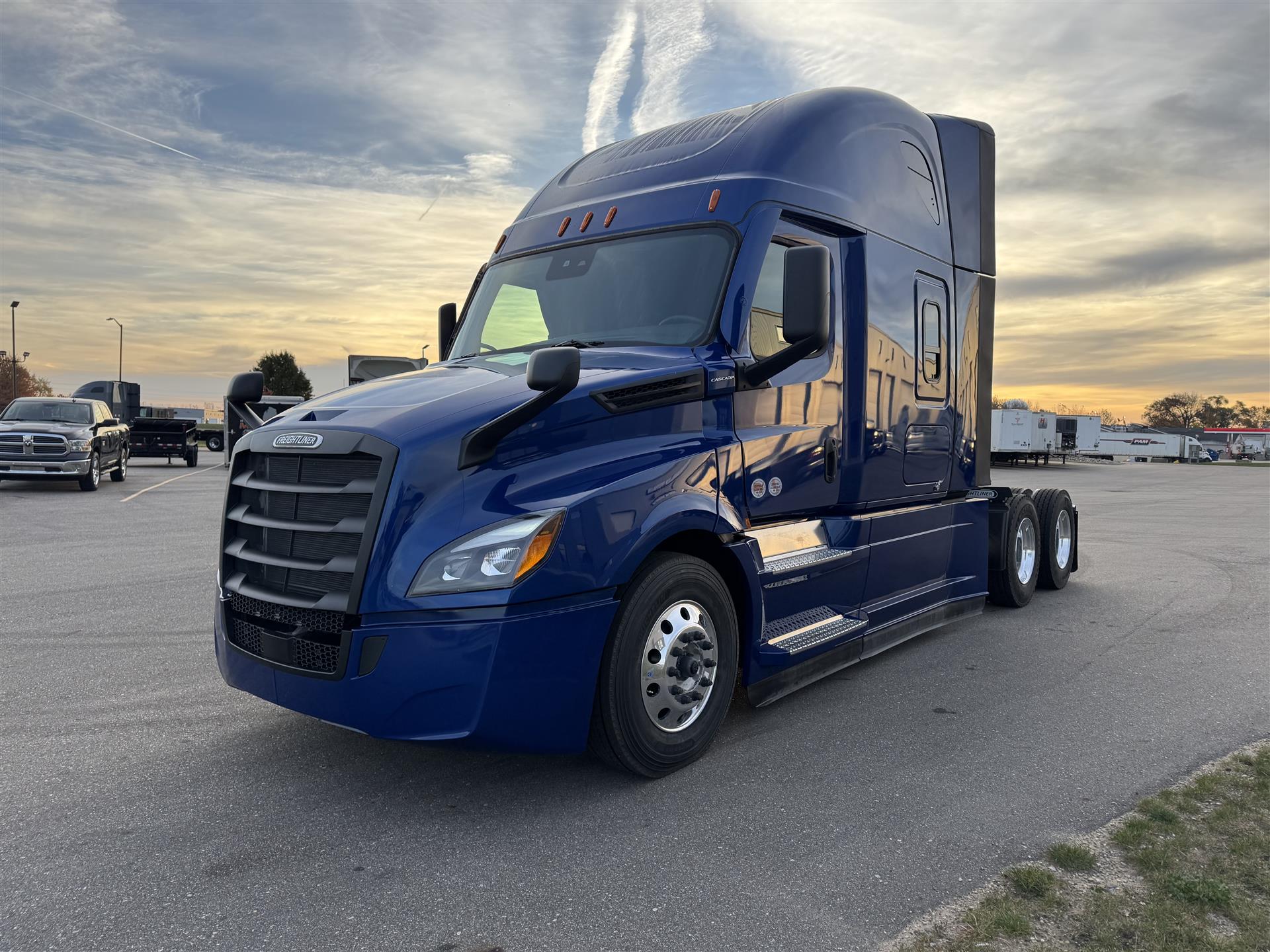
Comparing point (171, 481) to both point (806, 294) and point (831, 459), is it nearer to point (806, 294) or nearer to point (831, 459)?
point (831, 459)

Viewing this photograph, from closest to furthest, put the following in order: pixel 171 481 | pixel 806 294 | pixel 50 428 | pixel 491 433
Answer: pixel 491 433, pixel 806 294, pixel 50 428, pixel 171 481

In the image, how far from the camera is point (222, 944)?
2.84 m

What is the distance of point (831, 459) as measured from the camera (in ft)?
17.5

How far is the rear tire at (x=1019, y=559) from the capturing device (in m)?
8.01

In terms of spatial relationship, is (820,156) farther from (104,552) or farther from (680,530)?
(104,552)

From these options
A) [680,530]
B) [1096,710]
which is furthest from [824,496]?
[1096,710]

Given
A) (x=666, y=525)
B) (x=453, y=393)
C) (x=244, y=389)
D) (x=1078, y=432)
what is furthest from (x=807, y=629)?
(x=1078, y=432)

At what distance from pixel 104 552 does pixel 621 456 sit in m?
8.96

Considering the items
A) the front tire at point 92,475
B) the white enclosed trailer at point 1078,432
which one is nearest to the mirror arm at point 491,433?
the front tire at point 92,475

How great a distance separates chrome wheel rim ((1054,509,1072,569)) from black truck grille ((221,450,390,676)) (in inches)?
284

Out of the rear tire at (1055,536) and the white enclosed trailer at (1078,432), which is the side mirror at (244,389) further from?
the white enclosed trailer at (1078,432)

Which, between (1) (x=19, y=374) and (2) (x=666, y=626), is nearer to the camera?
(2) (x=666, y=626)

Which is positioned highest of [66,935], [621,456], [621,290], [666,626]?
[621,290]

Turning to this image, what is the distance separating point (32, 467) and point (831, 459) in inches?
717
